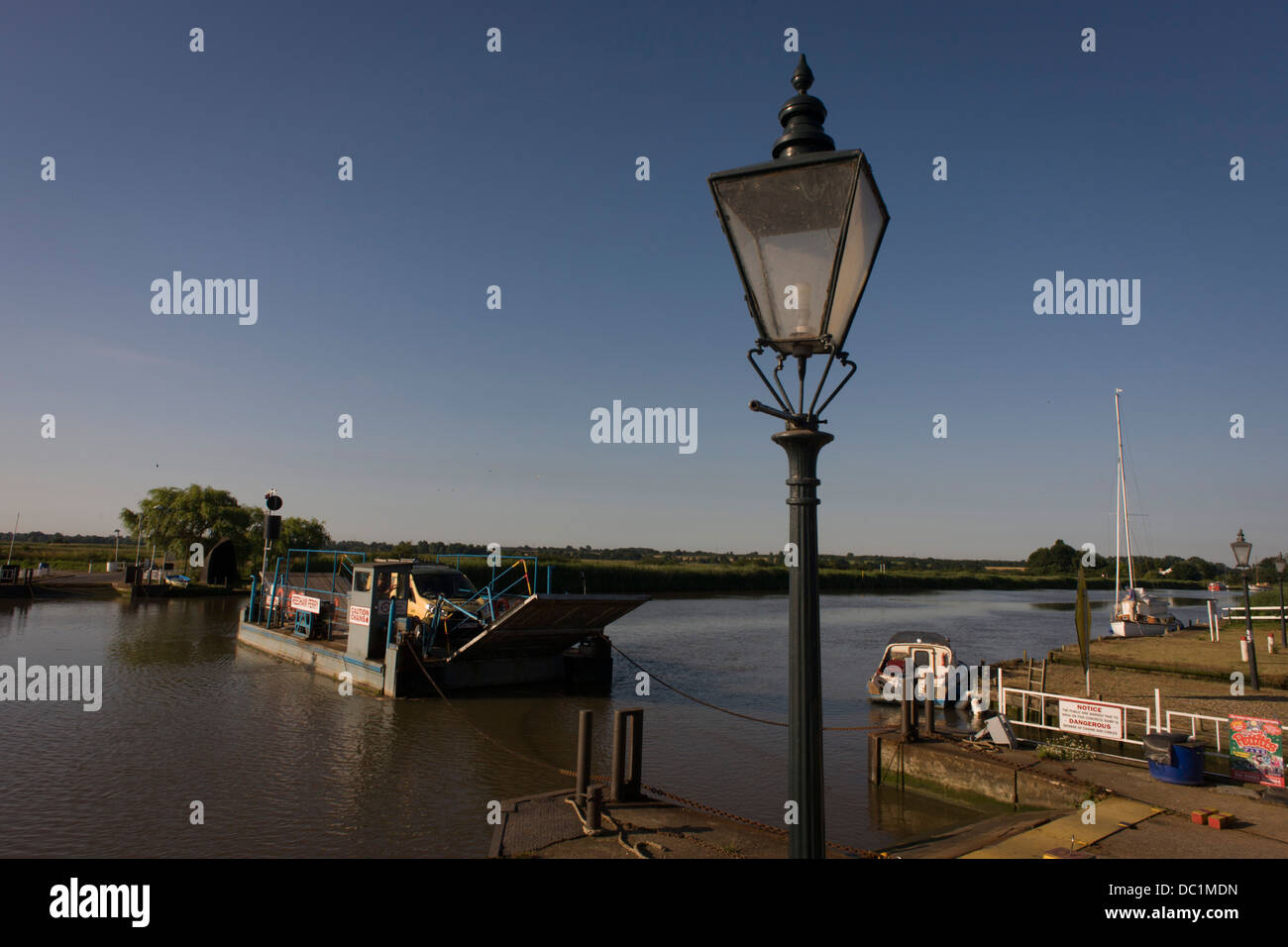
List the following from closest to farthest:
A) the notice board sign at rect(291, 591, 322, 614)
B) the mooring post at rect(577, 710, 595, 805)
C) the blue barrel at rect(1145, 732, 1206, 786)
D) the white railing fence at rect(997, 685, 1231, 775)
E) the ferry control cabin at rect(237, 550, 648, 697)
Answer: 1. the mooring post at rect(577, 710, 595, 805)
2. the blue barrel at rect(1145, 732, 1206, 786)
3. the white railing fence at rect(997, 685, 1231, 775)
4. the ferry control cabin at rect(237, 550, 648, 697)
5. the notice board sign at rect(291, 591, 322, 614)

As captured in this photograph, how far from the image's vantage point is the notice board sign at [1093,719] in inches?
509

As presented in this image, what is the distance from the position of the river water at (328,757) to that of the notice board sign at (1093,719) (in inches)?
122

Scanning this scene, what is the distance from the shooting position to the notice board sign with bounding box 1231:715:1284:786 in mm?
10383

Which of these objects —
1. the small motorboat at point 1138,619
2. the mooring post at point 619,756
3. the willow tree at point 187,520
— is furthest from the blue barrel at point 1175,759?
the willow tree at point 187,520

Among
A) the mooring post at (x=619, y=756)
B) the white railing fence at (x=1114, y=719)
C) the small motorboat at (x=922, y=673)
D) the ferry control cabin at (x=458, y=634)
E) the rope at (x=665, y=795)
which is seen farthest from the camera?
the small motorboat at (x=922, y=673)

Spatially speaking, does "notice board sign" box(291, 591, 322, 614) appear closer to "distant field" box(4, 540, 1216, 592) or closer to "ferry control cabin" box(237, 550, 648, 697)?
"ferry control cabin" box(237, 550, 648, 697)

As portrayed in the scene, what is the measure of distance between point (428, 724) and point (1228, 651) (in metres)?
34.7

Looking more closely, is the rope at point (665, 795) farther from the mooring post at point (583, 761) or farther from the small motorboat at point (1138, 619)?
the small motorboat at point (1138, 619)

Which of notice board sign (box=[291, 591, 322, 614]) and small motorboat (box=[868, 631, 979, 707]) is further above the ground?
notice board sign (box=[291, 591, 322, 614])

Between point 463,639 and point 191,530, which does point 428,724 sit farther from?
point 191,530

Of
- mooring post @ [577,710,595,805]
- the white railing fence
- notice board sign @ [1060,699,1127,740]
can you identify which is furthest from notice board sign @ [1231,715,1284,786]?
mooring post @ [577,710,595,805]

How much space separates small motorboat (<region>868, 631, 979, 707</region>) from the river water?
79 centimetres

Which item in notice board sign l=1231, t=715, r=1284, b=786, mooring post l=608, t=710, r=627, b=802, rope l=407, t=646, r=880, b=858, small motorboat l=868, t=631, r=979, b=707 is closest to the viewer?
rope l=407, t=646, r=880, b=858
